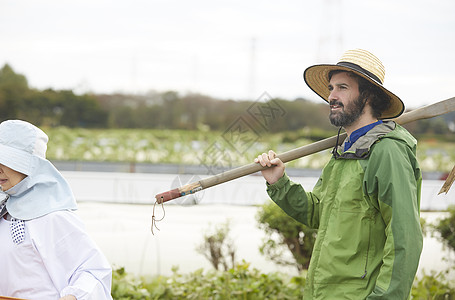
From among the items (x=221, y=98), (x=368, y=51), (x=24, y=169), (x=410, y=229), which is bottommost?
(x=410, y=229)

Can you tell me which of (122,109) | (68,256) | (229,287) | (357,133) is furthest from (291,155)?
(122,109)

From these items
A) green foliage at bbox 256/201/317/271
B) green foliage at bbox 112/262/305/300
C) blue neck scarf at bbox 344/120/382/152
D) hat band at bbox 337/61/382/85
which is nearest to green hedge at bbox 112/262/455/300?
green foliage at bbox 112/262/305/300

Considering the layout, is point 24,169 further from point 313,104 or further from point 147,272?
point 313,104

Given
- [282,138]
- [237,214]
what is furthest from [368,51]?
[282,138]

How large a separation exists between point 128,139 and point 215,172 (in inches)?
480

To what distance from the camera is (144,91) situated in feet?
63.4

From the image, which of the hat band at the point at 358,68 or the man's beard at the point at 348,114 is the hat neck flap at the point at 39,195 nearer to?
the man's beard at the point at 348,114

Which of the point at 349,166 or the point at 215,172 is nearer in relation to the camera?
the point at 349,166

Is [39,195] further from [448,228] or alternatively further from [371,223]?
[448,228]

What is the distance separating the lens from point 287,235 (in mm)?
4191

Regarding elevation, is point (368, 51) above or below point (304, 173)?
above

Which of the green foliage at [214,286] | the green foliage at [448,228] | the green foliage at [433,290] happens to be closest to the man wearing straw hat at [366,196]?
the green foliage at [214,286]

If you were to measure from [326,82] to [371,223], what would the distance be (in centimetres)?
70

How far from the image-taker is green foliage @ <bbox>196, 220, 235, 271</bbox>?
437cm
